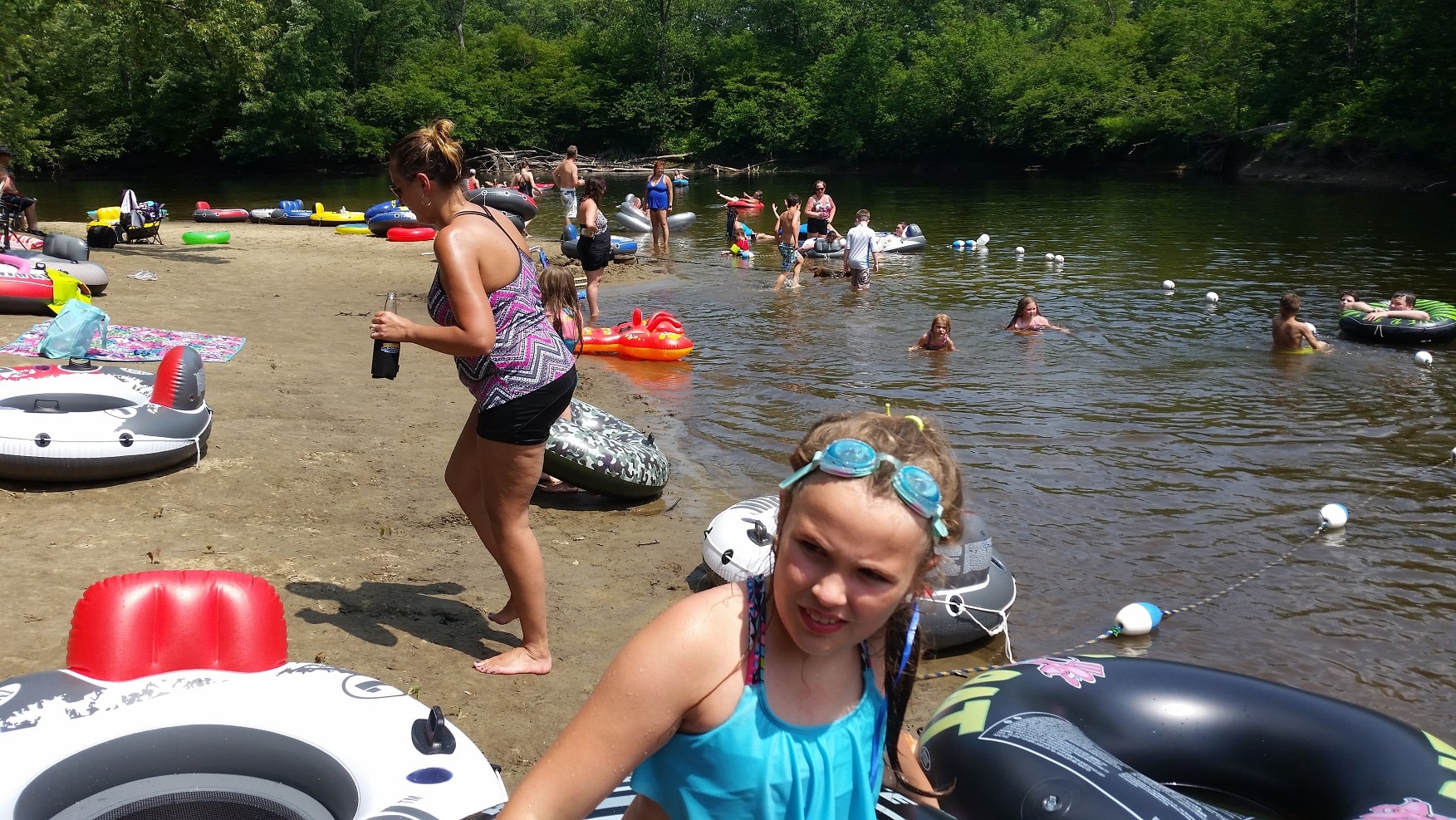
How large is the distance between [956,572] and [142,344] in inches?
285

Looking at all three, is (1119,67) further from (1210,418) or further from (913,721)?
(913,721)

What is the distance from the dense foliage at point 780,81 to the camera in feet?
123

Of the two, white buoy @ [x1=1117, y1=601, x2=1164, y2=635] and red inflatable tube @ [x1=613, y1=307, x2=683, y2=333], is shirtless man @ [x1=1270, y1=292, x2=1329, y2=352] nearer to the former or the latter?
red inflatable tube @ [x1=613, y1=307, x2=683, y2=333]

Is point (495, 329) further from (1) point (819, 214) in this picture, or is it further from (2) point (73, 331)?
(1) point (819, 214)

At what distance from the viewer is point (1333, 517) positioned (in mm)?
6898

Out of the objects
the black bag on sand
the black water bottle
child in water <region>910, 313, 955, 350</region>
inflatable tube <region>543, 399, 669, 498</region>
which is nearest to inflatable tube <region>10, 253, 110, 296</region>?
the black bag on sand

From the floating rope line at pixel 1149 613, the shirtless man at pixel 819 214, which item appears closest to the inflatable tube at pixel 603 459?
the floating rope line at pixel 1149 613

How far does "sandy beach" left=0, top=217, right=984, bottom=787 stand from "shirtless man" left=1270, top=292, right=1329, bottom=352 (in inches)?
289

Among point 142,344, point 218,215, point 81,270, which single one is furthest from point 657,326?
point 218,215

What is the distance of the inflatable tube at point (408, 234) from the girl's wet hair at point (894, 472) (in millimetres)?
19333

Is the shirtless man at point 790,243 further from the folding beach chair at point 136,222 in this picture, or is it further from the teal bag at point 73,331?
the teal bag at point 73,331

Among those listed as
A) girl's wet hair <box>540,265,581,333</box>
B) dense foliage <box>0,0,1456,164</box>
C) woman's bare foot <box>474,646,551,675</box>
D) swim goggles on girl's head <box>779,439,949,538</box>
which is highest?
dense foliage <box>0,0,1456,164</box>

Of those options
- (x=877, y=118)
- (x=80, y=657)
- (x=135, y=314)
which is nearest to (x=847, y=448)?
(x=80, y=657)

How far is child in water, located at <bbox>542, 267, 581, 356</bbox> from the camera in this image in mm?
7250
